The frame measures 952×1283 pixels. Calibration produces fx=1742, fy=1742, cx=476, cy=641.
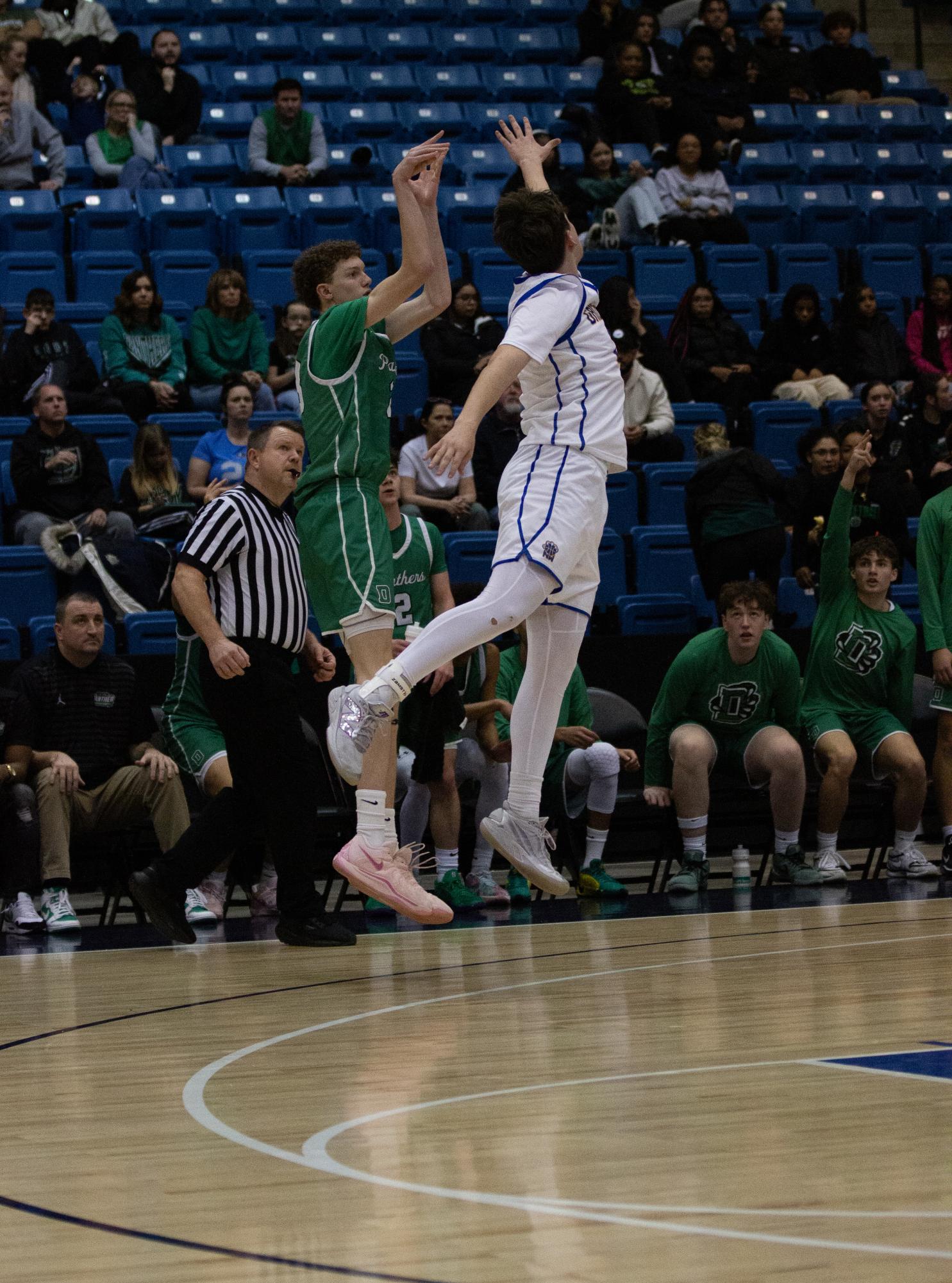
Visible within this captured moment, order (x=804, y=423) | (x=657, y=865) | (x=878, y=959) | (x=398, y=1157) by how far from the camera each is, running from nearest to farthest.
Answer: (x=398, y=1157), (x=878, y=959), (x=657, y=865), (x=804, y=423)

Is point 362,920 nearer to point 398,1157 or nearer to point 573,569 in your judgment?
point 573,569

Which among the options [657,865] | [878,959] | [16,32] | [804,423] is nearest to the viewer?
[878,959]

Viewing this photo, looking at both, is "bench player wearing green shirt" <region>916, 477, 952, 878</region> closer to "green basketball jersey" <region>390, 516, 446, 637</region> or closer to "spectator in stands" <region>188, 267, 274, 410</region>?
"green basketball jersey" <region>390, 516, 446, 637</region>

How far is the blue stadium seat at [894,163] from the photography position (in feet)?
44.3

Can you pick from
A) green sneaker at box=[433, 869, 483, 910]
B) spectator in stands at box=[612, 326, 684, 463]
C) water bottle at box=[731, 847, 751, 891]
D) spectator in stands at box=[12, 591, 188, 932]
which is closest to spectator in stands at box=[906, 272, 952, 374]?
spectator in stands at box=[612, 326, 684, 463]

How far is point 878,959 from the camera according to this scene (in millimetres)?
4629

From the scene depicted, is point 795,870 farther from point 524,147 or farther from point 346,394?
point 524,147

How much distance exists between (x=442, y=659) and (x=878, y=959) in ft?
4.62

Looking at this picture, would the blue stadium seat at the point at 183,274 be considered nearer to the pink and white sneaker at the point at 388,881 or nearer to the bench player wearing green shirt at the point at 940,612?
the bench player wearing green shirt at the point at 940,612

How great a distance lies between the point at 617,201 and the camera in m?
12.2

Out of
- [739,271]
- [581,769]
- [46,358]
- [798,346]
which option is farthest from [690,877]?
[739,271]

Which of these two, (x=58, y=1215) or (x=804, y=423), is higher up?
(x=804, y=423)

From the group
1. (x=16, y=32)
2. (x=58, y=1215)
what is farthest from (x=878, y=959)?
(x=16, y=32)

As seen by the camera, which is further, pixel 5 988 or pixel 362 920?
pixel 362 920
